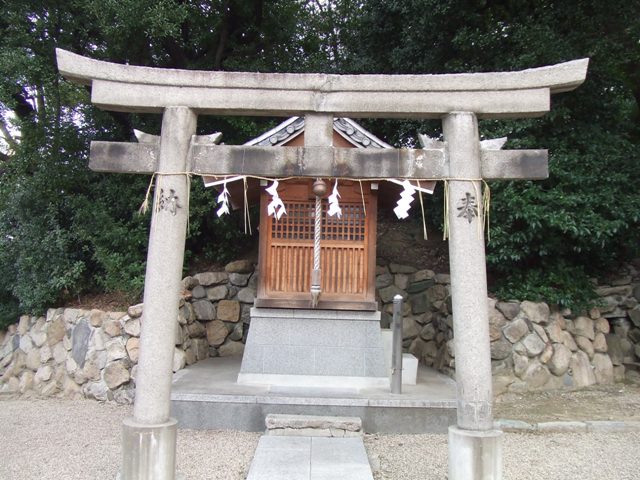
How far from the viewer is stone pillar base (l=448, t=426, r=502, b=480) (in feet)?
12.7

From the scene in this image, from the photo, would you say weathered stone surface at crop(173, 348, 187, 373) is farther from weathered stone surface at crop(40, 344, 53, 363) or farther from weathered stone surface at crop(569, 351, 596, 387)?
weathered stone surface at crop(569, 351, 596, 387)

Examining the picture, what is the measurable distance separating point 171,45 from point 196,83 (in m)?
8.09

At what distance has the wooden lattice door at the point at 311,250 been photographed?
737cm

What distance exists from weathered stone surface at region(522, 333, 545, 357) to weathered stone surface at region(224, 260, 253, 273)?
18.6ft

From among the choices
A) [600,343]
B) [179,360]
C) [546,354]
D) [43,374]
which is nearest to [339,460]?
[179,360]

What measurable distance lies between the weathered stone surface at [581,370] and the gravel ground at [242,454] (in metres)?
2.13

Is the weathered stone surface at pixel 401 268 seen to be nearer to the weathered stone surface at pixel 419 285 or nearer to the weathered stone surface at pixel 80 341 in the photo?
the weathered stone surface at pixel 419 285

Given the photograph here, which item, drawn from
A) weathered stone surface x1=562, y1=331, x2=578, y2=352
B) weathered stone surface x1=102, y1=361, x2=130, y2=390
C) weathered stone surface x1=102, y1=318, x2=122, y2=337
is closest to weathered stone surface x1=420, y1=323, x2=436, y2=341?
weathered stone surface x1=562, y1=331, x2=578, y2=352

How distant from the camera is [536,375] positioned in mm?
8172

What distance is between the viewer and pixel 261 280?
24.1 ft

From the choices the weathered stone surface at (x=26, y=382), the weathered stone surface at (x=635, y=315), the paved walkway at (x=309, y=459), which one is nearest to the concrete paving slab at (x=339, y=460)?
the paved walkway at (x=309, y=459)

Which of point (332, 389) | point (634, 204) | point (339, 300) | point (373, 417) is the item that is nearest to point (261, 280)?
point (339, 300)

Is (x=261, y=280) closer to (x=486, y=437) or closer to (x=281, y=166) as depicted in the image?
(x=281, y=166)

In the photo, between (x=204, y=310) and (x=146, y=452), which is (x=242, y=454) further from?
(x=204, y=310)
